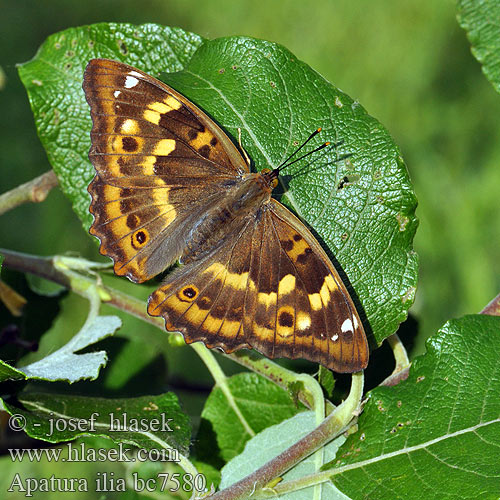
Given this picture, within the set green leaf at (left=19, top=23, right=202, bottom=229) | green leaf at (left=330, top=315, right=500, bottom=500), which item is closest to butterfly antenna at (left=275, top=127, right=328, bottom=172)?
green leaf at (left=19, top=23, right=202, bottom=229)

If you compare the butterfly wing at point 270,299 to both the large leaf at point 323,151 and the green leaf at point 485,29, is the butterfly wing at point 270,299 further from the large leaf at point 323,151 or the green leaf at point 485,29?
the green leaf at point 485,29

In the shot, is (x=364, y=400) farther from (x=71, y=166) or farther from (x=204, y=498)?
(x=71, y=166)

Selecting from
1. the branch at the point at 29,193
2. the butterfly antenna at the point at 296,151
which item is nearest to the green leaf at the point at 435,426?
the butterfly antenna at the point at 296,151

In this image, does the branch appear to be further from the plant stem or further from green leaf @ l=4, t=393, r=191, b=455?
the plant stem

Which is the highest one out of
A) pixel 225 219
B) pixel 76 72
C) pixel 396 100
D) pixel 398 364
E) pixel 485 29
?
pixel 485 29

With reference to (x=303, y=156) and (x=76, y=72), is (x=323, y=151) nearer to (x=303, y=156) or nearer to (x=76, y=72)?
(x=303, y=156)

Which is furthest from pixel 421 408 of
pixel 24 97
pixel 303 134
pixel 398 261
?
pixel 24 97

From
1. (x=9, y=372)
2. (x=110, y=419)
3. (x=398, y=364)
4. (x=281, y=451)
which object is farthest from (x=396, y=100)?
(x=9, y=372)
